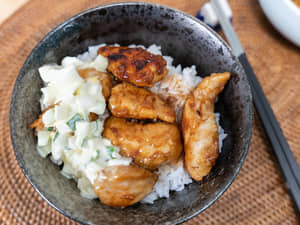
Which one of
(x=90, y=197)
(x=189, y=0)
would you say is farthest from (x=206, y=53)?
(x=90, y=197)

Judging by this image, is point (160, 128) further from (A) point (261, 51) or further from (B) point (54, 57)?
(A) point (261, 51)

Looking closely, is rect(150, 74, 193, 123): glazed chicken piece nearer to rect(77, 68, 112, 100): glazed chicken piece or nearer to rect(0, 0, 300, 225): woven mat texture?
rect(77, 68, 112, 100): glazed chicken piece

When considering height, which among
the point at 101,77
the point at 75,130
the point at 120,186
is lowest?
the point at 120,186

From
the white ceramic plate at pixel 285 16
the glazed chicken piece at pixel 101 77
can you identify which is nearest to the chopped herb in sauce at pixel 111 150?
the glazed chicken piece at pixel 101 77

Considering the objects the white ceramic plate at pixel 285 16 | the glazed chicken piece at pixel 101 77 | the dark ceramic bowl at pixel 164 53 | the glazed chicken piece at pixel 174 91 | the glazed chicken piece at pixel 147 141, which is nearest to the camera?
the dark ceramic bowl at pixel 164 53

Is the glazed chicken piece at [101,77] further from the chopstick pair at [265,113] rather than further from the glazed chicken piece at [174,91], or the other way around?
the chopstick pair at [265,113]

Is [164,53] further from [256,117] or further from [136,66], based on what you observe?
[256,117]

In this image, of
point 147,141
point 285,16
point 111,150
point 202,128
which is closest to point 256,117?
point 202,128
